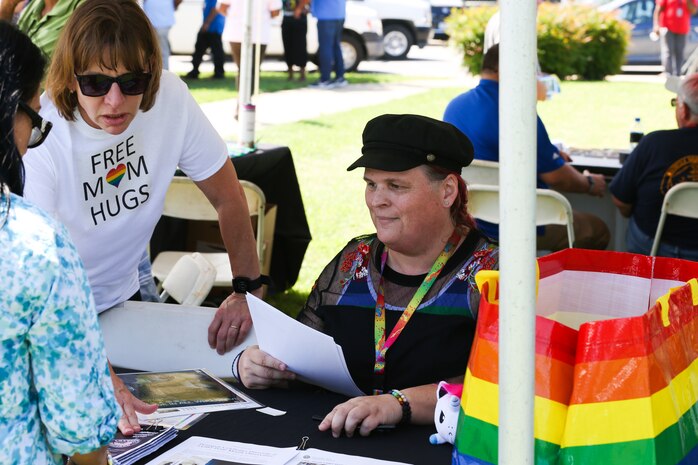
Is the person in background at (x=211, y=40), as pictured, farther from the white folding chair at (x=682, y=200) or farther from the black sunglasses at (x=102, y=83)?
Result: the black sunglasses at (x=102, y=83)

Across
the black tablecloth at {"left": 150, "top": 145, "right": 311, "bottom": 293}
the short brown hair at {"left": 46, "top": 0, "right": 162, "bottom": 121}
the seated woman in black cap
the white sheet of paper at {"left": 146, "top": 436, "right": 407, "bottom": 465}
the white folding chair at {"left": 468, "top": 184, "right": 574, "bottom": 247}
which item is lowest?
the black tablecloth at {"left": 150, "top": 145, "right": 311, "bottom": 293}

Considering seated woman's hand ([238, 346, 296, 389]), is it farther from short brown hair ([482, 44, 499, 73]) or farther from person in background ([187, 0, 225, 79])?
person in background ([187, 0, 225, 79])

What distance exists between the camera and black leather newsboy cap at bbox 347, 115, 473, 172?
228 cm

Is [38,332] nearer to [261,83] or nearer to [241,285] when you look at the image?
[241,285]

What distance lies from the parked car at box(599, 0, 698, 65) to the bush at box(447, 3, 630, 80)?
2.33 feet

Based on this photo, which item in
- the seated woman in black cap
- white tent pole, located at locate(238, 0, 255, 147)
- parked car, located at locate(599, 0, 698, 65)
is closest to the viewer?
the seated woman in black cap

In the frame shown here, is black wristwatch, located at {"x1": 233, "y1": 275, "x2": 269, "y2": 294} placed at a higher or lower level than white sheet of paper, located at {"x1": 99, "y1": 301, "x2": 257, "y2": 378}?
higher

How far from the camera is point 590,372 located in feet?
5.19

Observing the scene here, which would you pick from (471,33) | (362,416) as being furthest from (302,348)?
(471,33)

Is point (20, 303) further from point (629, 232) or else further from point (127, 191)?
point (629, 232)

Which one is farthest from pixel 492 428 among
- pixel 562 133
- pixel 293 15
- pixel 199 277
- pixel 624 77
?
pixel 624 77

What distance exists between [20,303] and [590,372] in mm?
909

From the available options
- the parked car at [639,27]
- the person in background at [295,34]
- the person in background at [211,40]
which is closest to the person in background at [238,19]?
the person in background at [211,40]

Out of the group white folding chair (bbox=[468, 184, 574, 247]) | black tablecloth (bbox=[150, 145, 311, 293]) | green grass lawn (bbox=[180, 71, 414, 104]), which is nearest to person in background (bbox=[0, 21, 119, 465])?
white folding chair (bbox=[468, 184, 574, 247])
